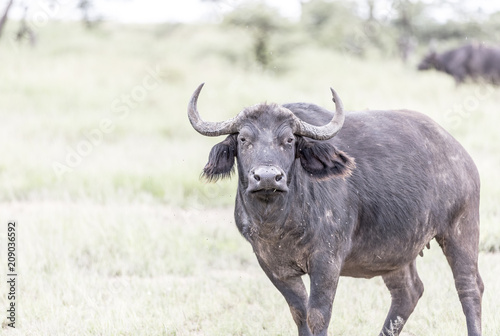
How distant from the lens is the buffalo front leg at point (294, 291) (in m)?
5.09

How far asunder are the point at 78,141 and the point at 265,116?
10947 mm

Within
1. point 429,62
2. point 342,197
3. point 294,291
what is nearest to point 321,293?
point 294,291

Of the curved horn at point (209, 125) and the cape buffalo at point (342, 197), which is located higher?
the curved horn at point (209, 125)

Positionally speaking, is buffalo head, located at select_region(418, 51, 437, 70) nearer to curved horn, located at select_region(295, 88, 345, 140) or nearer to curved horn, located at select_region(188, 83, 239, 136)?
curved horn, located at select_region(295, 88, 345, 140)

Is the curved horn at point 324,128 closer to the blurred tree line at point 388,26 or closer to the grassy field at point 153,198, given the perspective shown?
the grassy field at point 153,198

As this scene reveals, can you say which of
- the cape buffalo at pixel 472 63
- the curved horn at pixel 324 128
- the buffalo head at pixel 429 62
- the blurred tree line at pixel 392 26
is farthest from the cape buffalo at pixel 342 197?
the blurred tree line at pixel 392 26

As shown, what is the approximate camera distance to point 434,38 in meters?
35.9

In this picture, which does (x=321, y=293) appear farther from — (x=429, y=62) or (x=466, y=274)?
(x=429, y=62)

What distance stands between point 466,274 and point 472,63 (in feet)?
61.4

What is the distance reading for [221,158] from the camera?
4.83m

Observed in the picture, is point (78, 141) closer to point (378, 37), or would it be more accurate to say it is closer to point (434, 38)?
point (378, 37)

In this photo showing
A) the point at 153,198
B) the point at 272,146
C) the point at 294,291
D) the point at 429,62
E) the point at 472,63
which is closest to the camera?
the point at 272,146

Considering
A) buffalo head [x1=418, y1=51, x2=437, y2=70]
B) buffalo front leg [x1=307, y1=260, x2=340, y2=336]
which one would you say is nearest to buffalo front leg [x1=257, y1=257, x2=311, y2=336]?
buffalo front leg [x1=307, y1=260, x2=340, y2=336]

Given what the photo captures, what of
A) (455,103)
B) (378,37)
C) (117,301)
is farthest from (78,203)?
(378,37)
